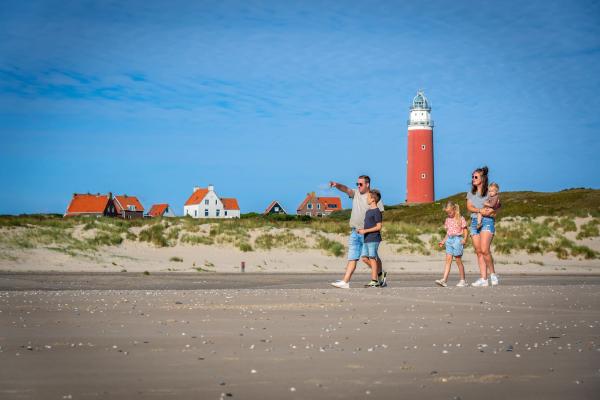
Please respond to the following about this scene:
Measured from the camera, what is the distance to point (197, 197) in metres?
110

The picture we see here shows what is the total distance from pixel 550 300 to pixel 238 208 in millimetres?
101558

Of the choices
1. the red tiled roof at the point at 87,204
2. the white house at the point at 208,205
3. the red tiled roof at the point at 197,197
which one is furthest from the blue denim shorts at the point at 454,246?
the red tiled roof at the point at 197,197

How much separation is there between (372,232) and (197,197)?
9591cm

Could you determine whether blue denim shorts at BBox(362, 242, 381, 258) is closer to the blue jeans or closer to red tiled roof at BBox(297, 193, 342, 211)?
the blue jeans

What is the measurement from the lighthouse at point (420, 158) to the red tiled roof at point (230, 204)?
26.2m

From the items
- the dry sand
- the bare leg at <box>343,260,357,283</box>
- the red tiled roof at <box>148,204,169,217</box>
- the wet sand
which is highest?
the red tiled roof at <box>148,204,169,217</box>

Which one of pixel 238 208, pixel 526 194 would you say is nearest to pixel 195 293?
pixel 526 194

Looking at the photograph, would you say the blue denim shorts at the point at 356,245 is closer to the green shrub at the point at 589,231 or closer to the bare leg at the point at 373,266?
the bare leg at the point at 373,266

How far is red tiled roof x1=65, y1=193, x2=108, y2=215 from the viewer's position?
308 feet

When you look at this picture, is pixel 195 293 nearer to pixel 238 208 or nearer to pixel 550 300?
pixel 550 300

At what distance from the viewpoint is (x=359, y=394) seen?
215 inches

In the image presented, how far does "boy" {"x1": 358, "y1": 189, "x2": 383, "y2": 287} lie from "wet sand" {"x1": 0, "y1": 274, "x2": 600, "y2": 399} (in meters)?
2.36

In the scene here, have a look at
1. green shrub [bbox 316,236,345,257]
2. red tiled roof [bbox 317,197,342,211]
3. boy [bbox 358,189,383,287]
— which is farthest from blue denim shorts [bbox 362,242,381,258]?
red tiled roof [bbox 317,197,342,211]

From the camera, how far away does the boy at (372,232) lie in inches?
581
